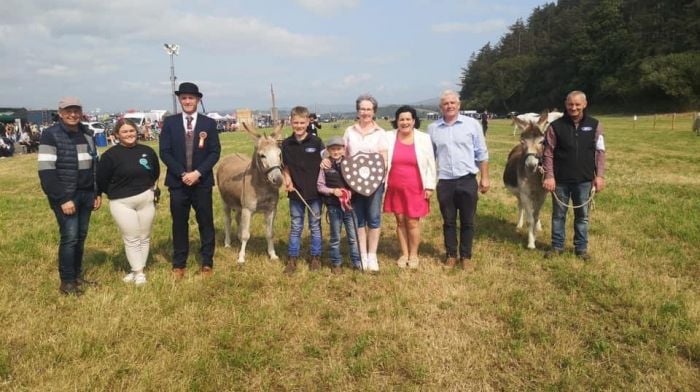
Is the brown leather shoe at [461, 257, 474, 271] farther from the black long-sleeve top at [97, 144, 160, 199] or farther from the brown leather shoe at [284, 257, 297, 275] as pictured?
the black long-sleeve top at [97, 144, 160, 199]

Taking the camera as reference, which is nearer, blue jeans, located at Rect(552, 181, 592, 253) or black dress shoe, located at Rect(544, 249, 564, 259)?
blue jeans, located at Rect(552, 181, 592, 253)

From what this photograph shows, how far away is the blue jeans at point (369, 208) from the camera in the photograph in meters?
5.88

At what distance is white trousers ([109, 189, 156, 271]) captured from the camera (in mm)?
5277

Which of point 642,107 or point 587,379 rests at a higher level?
point 642,107

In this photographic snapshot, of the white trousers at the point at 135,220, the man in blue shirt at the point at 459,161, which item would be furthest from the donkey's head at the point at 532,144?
the white trousers at the point at 135,220

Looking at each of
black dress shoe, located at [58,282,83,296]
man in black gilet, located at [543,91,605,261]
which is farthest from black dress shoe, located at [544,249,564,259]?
black dress shoe, located at [58,282,83,296]

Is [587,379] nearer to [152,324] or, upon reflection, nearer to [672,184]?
[152,324]

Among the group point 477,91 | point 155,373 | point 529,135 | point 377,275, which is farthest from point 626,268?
point 477,91

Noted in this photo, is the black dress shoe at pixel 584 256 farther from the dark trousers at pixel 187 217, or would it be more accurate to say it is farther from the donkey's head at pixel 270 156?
the dark trousers at pixel 187 217

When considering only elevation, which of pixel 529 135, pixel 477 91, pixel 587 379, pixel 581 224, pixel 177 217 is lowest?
pixel 587 379

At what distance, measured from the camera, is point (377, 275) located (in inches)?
238

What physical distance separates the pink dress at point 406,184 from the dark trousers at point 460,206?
38cm

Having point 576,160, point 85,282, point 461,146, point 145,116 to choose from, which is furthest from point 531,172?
point 145,116

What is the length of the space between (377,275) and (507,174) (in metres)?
4.28
